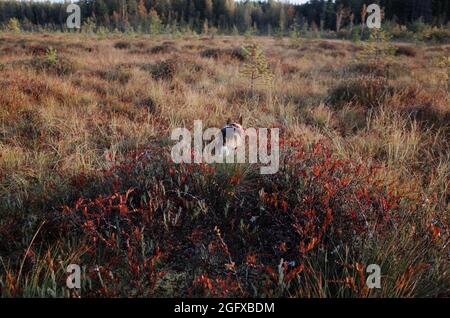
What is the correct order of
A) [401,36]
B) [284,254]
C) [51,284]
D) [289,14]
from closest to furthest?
[51,284], [284,254], [401,36], [289,14]

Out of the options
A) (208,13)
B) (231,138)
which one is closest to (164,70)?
(231,138)

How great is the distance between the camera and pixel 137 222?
2312 millimetres

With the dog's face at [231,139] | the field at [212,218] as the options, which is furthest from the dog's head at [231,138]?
the field at [212,218]

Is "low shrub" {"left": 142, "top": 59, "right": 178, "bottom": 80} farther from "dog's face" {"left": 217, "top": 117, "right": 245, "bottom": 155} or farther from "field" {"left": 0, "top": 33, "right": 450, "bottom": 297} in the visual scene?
"dog's face" {"left": 217, "top": 117, "right": 245, "bottom": 155}

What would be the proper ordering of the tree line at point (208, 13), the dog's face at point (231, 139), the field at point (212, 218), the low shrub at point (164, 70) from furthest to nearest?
1. the tree line at point (208, 13)
2. the low shrub at point (164, 70)
3. the dog's face at point (231, 139)
4. the field at point (212, 218)

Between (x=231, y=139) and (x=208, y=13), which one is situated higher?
(x=208, y=13)

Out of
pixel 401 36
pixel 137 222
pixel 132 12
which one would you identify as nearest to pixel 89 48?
pixel 137 222

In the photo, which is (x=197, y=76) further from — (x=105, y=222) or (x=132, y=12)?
(x=132, y=12)

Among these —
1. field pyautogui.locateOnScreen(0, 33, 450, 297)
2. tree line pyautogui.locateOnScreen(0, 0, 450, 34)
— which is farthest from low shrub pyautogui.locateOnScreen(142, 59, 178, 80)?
tree line pyautogui.locateOnScreen(0, 0, 450, 34)

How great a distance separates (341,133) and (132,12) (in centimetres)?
6041

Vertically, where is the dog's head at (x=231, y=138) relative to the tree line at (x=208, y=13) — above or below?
below

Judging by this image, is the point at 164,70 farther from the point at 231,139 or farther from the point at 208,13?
the point at 208,13

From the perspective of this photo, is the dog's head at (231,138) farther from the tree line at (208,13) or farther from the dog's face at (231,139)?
the tree line at (208,13)

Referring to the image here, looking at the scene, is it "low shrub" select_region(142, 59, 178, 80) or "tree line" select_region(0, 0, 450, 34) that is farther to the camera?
"tree line" select_region(0, 0, 450, 34)
